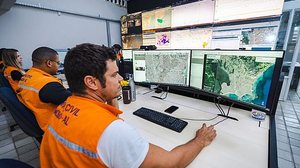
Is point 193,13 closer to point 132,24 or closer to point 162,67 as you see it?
point 132,24

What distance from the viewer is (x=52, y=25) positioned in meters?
3.29

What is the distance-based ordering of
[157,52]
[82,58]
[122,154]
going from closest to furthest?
1. [122,154]
2. [82,58]
3. [157,52]

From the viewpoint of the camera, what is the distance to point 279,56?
0.81 metres

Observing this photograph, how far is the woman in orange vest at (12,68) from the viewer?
220 centimetres

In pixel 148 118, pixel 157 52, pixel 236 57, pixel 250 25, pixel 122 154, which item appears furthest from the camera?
pixel 250 25

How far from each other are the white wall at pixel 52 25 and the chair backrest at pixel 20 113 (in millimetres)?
2488

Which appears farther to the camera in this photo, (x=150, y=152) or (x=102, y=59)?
(x=102, y=59)

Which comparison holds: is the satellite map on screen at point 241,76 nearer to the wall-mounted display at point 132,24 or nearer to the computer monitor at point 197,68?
the computer monitor at point 197,68

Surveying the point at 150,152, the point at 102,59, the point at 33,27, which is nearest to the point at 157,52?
the point at 102,59

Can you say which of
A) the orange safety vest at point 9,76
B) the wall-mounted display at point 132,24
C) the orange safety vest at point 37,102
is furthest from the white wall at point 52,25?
the orange safety vest at point 37,102

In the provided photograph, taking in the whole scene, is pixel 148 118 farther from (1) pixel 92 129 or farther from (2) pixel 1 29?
(2) pixel 1 29

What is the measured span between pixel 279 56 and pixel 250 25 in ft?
7.45

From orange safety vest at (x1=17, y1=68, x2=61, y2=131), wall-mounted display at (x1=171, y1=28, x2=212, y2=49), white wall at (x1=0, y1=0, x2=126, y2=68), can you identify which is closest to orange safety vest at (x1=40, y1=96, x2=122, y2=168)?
orange safety vest at (x1=17, y1=68, x2=61, y2=131)

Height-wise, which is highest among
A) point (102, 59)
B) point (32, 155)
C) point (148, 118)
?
point (102, 59)
